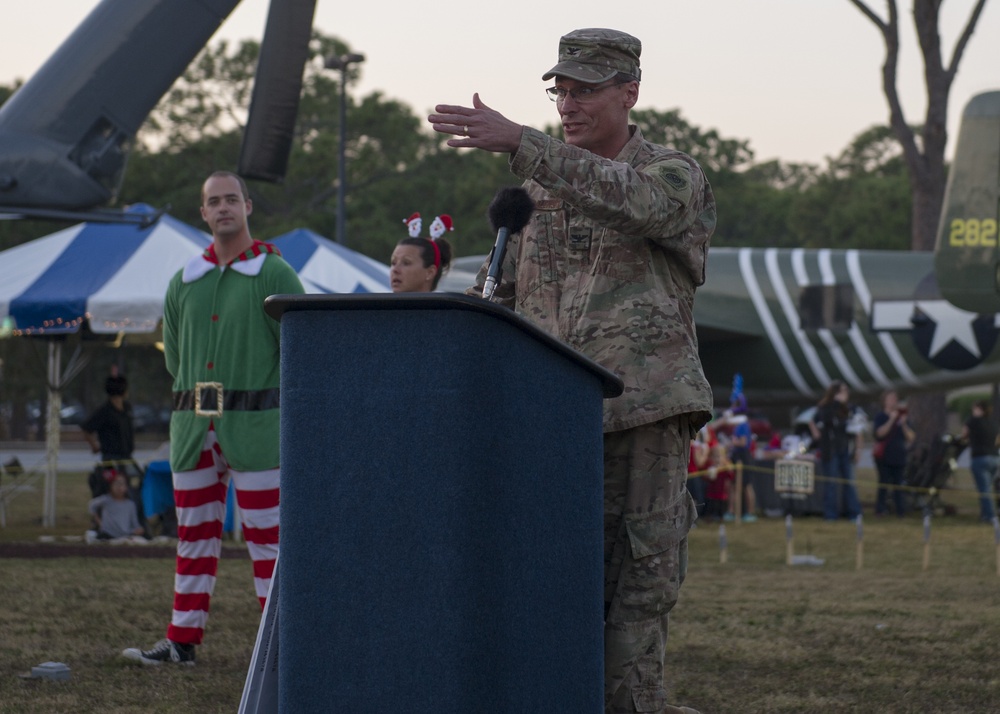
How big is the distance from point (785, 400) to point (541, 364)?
67.6 feet

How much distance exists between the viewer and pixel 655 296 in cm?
361

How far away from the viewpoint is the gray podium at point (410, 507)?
9.02 ft

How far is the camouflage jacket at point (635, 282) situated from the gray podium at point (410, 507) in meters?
0.70

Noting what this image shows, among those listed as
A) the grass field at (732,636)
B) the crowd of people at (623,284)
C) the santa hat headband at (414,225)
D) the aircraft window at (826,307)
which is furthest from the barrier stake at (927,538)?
the aircraft window at (826,307)

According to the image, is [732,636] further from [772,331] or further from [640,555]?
[772,331]

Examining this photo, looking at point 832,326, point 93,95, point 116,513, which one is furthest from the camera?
point 832,326

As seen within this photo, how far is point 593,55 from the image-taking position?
352 cm

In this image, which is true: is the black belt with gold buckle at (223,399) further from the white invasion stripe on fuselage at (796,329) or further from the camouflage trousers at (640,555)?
the white invasion stripe on fuselage at (796,329)

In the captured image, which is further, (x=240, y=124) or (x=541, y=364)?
(x=240, y=124)

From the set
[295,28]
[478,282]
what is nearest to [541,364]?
[478,282]

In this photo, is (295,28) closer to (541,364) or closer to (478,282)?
(478,282)

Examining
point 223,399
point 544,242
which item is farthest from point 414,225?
point 544,242

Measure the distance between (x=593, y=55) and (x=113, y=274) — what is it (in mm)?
12068

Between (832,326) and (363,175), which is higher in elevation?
(363,175)
